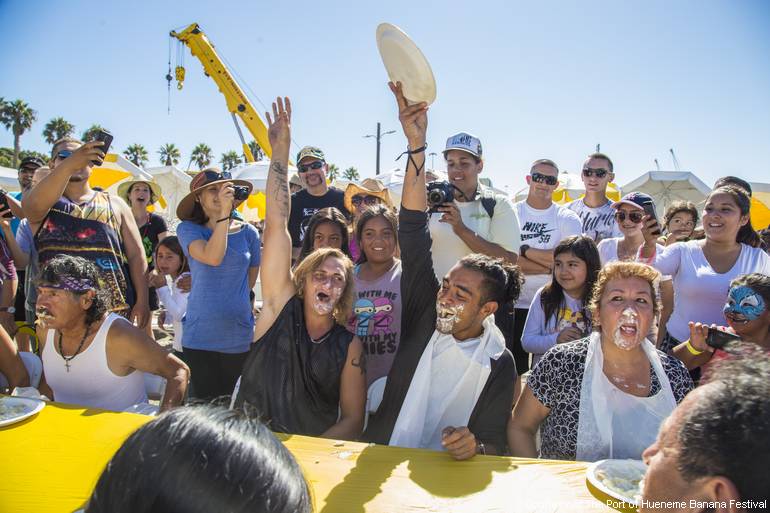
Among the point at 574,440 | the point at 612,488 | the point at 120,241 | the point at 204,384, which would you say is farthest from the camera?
the point at 120,241

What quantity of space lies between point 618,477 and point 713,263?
2299 mm

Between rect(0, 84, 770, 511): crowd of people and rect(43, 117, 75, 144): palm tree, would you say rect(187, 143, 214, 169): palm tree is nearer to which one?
rect(43, 117, 75, 144): palm tree

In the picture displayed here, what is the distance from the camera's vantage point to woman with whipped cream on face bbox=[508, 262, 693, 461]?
1872 mm

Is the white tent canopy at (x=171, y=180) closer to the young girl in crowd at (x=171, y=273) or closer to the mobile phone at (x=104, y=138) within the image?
the young girl in crowd at (x=171, y=273)

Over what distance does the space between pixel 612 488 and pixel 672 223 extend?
4.14 m

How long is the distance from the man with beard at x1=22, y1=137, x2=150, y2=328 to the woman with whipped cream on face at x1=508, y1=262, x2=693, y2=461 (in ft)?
8.28

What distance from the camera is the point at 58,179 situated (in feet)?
9.52

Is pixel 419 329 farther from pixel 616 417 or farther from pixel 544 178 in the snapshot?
pixel 544 178

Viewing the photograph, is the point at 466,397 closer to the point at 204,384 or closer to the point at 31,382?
the point at 204,384

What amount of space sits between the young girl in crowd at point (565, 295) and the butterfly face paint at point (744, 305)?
2.40 feet

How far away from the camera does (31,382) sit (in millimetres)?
2617

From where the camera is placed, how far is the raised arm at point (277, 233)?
90.7 inches

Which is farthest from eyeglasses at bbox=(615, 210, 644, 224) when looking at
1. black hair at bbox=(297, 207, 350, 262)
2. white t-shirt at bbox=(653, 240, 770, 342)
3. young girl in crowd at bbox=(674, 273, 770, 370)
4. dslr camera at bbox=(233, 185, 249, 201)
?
dslr camera at bbox=(233, 185, 249, 201)

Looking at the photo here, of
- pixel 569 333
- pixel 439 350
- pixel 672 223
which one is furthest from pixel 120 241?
pixel 672 223
